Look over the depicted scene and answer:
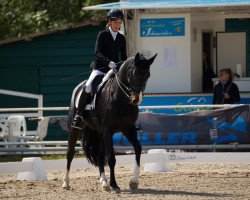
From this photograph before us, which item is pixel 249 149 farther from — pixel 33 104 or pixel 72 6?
pixel 72 6

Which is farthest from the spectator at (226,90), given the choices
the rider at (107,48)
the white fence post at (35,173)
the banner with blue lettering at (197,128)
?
the rider at (107,48)

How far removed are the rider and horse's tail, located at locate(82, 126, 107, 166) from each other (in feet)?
1.47

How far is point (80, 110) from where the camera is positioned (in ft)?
48.2

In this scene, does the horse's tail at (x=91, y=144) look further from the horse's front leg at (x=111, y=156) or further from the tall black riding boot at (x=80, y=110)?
the horse's front leg at (x=111, y=156)

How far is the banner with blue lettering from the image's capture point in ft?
63.0

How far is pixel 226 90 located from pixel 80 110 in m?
7.28

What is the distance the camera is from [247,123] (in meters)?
19.2

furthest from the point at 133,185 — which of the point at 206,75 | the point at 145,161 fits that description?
the point at 206,75

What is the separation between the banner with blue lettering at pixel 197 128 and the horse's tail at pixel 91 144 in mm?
4613

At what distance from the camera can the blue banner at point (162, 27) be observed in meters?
23.1

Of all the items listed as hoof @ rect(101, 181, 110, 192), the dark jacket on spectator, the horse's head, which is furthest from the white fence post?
the dark jacket on spectator

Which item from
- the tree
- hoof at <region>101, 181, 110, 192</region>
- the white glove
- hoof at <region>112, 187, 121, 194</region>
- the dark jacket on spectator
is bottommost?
hoof at <region>112, 187, 121, 194</region>

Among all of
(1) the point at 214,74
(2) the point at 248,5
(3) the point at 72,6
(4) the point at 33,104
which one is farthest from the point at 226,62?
(3) the point at 72,6

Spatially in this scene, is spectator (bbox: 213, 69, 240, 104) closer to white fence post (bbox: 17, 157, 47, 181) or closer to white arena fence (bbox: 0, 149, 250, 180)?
white arena fence (bbox: 0, 149, 250, 180)
